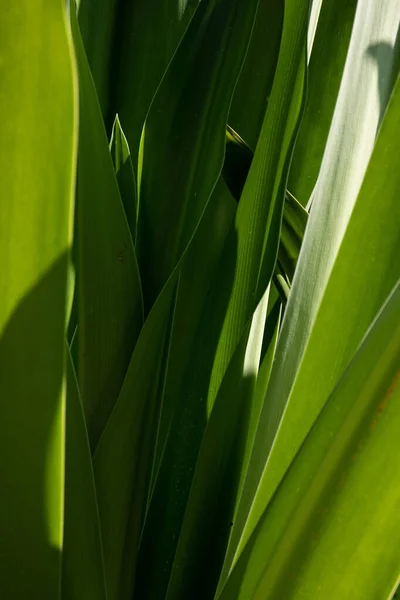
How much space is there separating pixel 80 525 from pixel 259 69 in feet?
0.96

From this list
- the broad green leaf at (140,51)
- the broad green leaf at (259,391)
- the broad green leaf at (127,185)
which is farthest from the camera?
the broad green leaf at (140,51)

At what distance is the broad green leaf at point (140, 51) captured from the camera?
0.47 metres

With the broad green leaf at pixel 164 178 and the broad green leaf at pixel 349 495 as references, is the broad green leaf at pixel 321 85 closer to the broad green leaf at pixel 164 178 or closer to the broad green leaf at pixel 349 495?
the broad green leaf at pixel 164 178

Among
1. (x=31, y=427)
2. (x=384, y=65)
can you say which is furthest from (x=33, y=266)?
(x=384, y=65)

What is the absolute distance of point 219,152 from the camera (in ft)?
1.08

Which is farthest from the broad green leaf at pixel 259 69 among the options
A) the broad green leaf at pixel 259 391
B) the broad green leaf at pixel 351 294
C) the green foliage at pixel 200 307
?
the broad green leaf at pixel 351 294

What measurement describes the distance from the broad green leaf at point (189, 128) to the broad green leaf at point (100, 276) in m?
0.05

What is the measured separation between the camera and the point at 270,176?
0.99ft

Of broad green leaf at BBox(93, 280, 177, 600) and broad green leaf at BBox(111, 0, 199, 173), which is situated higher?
broad green leaf at BBox(111, 0, 199, 173)

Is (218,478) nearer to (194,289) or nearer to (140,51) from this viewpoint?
(194,289)

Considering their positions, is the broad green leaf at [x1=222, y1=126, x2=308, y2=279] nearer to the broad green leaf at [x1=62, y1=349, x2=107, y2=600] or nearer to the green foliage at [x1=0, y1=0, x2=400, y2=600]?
the green foliage at [x1=0, y1=0, x2=400, y2=600]

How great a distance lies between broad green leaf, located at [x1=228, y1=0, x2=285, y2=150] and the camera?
406 mm

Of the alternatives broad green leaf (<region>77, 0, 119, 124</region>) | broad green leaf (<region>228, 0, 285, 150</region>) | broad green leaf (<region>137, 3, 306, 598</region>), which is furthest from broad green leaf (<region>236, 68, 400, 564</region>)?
broad green leaf (<region>77, 0, 119, 124</region>)

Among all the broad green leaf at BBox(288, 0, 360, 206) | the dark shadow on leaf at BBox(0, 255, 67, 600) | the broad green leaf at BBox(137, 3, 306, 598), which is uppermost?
the broad green leaf at BBox(288, 0, 360, 206)
